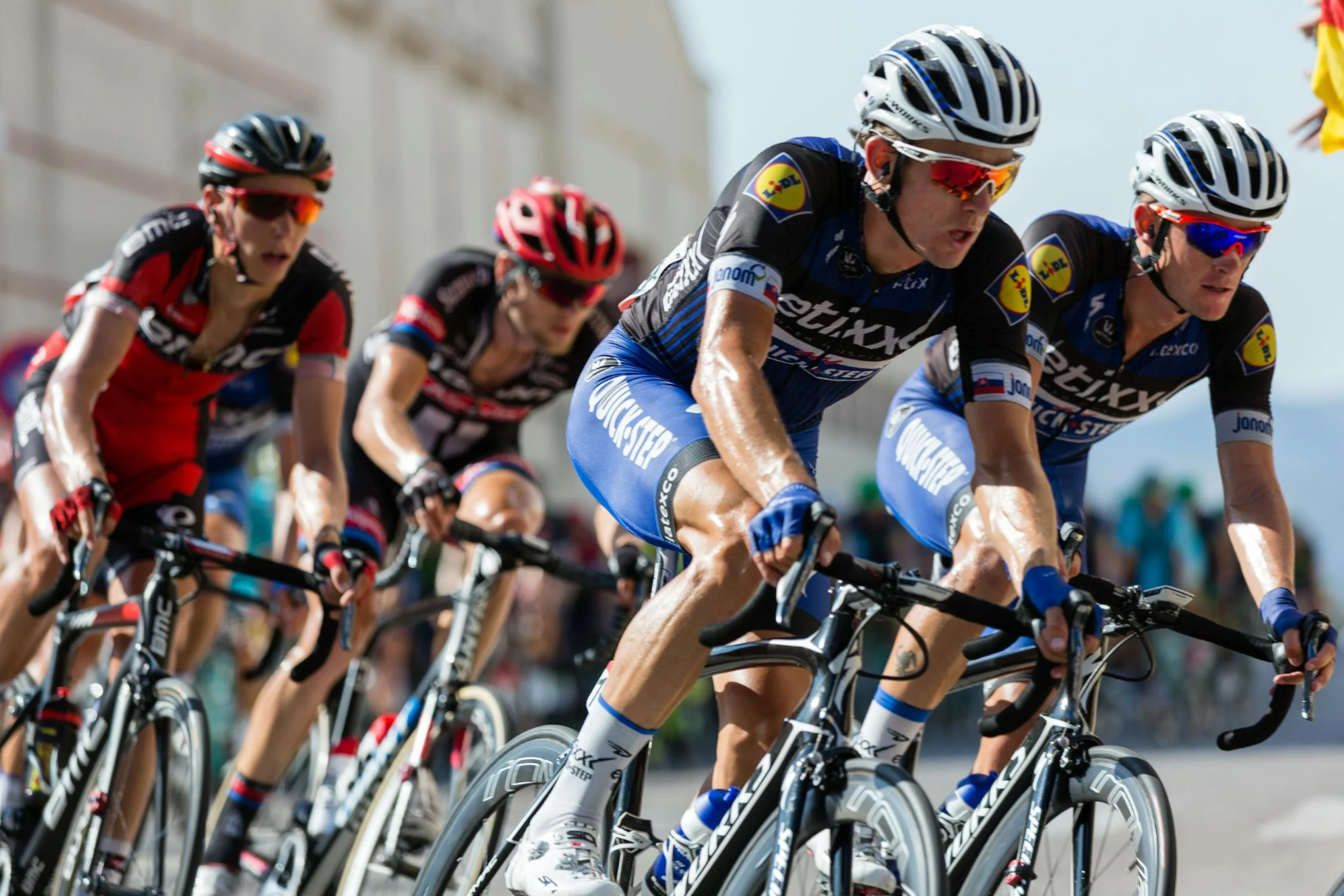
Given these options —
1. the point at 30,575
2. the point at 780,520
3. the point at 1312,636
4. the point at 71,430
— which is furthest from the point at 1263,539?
the point at 30,575

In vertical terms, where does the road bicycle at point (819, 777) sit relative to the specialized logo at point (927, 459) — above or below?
below

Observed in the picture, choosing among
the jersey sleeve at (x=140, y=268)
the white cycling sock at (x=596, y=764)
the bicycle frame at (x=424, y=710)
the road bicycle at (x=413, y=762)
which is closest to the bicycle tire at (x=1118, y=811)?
the white cycling sock at (x=596, y=764)

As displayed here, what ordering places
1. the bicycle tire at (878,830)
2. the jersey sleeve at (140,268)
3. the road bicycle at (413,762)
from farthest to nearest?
the jersey sleeve at (140,268)
the road bicycle at (413,762)
the bicycle tire at (878,830)

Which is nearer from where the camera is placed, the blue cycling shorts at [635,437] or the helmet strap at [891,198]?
the blue cycling shorts at [635,437]

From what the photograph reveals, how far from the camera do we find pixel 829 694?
3482 mm

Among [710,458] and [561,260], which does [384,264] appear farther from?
[710,458]

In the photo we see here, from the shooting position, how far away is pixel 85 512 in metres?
4.90

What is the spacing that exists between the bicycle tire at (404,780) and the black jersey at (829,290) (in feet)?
5.65

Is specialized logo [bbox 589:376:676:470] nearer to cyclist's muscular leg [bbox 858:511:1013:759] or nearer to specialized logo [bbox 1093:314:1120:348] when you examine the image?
cyclist's muscular leg [bbox 858:511:1013:759]

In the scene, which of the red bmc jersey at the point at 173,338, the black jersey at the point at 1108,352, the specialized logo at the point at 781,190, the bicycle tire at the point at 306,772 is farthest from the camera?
the bicycle tire at the point at 306,772

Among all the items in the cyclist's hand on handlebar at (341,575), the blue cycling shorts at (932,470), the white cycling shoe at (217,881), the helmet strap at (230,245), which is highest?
the helmet strap at (230,245)

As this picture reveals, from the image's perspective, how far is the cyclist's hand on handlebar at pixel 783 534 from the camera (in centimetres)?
312

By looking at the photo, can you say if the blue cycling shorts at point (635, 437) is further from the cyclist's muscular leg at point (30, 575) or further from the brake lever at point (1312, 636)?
the cyclist's muscular leg at point (30, 575)

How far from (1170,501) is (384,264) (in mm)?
14869
